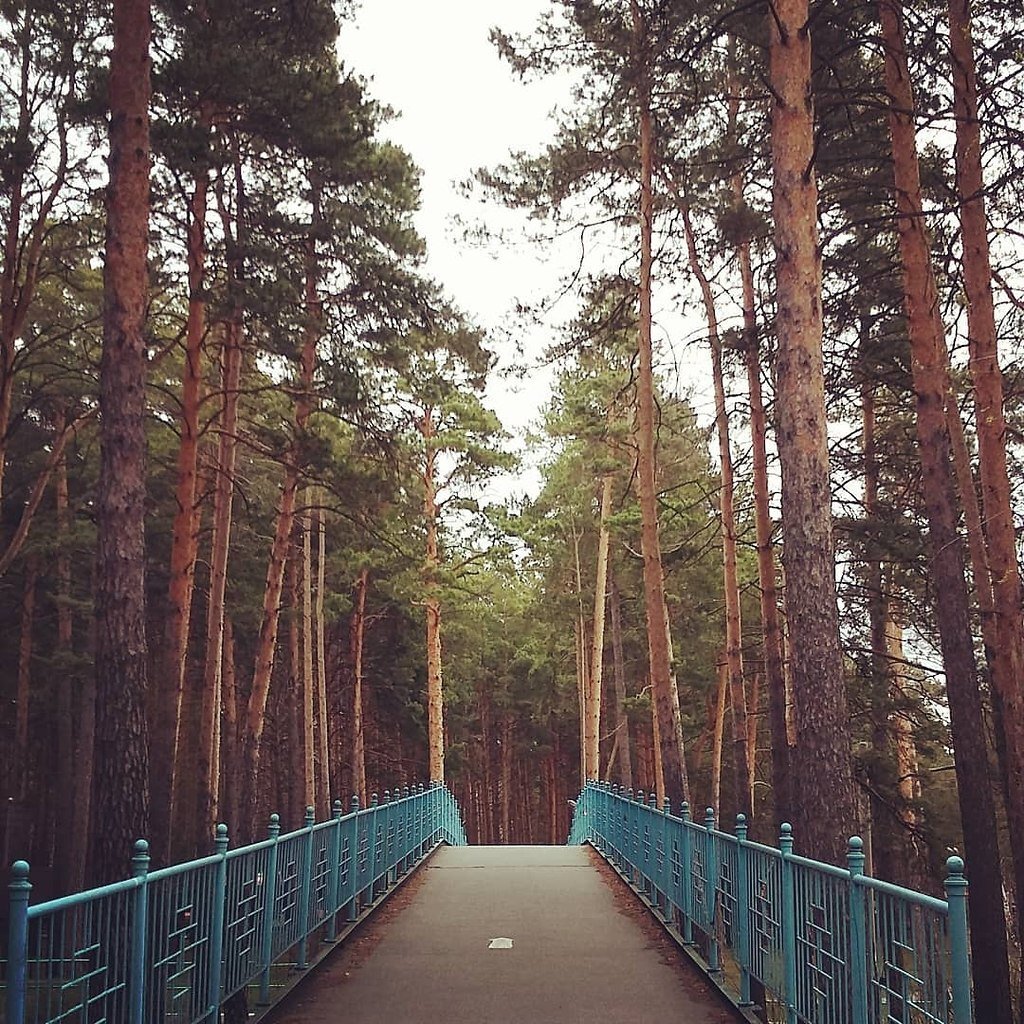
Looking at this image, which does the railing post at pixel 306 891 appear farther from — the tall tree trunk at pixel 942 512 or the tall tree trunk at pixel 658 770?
the tall tree trunk at pixel 658 770

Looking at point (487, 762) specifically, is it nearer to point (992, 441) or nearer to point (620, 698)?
point (620, 698)

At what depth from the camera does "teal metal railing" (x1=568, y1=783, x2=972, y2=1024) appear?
3967 millimetres

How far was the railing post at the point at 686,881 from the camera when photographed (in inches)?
370

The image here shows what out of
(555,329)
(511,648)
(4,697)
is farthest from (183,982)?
(511,648)

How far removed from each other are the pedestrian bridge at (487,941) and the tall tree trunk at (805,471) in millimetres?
718

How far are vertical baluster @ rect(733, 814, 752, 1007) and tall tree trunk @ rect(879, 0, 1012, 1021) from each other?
11.8ft

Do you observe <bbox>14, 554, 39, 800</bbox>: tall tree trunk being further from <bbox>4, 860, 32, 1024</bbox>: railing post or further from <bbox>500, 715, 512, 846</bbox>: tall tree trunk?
<bbox>500, 715, 512, 846</bbox>: tall tree trunk

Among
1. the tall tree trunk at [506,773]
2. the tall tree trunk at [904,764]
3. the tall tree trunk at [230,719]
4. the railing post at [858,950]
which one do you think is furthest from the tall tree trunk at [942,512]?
the tall tree trunk at [506,773]

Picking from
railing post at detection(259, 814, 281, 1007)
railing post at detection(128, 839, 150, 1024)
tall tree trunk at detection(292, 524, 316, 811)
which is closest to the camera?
railing post at detection(128, 839, 150, 1024)

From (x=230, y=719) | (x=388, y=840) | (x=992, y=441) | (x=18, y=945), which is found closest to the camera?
(x=18, y=945)

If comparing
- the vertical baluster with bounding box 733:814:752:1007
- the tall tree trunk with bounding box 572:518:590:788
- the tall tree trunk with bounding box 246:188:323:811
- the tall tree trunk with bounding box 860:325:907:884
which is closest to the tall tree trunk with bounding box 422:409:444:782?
the tall tree trunk with bounding box 572:518:590:788

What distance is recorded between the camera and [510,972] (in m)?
8.45

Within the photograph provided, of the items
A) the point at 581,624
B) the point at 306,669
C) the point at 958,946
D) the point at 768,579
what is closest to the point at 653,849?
the point at 768,579

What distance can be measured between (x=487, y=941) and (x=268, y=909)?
10.1ft
